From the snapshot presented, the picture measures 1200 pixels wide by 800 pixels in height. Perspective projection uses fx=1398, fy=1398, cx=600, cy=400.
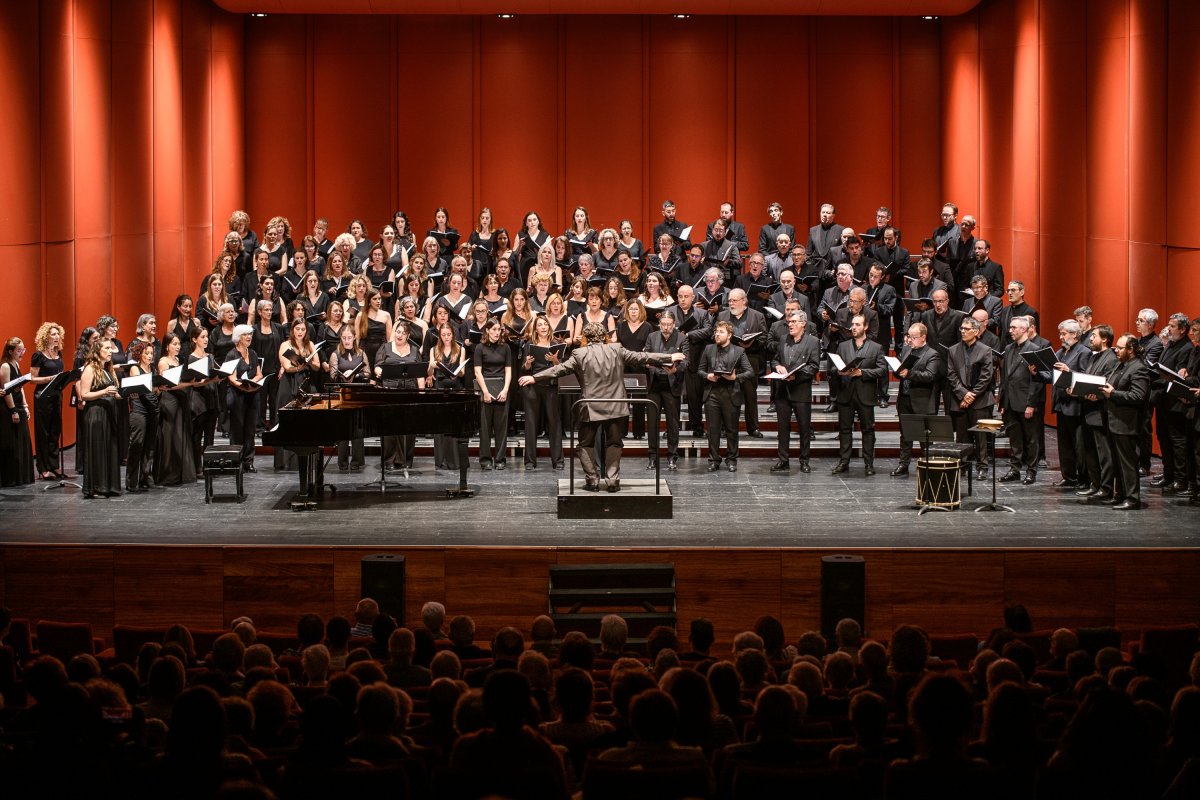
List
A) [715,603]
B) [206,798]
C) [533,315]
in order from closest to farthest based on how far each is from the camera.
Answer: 1. [206,798]
2. [715,603]
3. [533,315]

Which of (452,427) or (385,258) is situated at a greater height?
(385,258)

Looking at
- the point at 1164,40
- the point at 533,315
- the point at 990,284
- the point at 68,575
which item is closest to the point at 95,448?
the point at 68,575

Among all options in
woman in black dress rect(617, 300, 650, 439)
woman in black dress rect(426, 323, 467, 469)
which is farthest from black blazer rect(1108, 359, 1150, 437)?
woman in black dress rect(426, 323, 467, 469)

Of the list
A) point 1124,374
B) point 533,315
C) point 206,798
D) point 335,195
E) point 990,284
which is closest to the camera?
point 206,798

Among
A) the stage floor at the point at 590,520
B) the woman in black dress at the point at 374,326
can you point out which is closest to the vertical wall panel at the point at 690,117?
the woman in black dress at the point at 374,326

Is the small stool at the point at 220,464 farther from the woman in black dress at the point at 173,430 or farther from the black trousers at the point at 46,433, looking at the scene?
the black trousers at the point at 46,433

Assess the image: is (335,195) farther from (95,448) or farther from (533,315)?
(95,448)

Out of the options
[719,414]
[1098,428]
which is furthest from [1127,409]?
[719,414]

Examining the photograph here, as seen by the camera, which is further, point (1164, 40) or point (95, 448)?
point (1164, 40)

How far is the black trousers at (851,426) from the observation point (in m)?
11.9

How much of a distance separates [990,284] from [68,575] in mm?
9427

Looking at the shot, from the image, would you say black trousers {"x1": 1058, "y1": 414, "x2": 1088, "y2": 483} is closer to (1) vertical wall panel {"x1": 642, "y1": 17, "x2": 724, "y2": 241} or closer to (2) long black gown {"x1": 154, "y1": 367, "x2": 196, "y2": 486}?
(2) long black gown {"x1": 154, "y1": 367, "x2": 196, "y2": 486}

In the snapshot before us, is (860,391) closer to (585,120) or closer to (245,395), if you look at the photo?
(245,395)

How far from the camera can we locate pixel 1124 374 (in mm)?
10305
